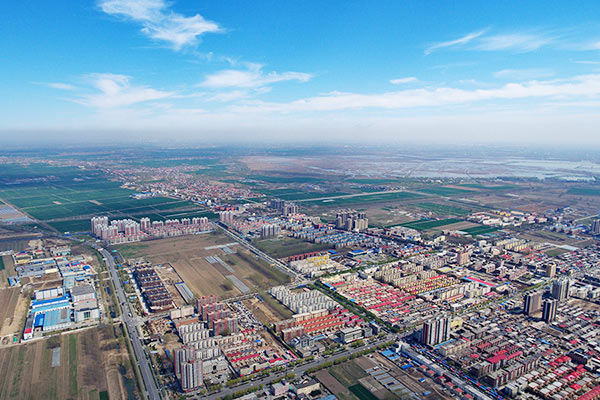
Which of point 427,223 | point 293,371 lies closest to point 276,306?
point 293,371

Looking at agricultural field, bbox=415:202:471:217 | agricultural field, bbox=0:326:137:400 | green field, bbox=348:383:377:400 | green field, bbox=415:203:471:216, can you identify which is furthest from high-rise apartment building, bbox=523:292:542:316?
green field, bbox=415:203:471:216

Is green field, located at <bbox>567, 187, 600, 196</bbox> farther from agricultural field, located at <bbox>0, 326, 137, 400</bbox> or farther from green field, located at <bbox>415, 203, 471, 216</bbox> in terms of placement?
agricultural field, located at <bbox>0, 326, 137, 400</bbox>

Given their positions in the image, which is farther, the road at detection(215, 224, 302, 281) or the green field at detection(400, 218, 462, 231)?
the green field at detection(400, 218, 462, 231)

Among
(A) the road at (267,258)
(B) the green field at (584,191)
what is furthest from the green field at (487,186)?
(A) the road at (267,258)

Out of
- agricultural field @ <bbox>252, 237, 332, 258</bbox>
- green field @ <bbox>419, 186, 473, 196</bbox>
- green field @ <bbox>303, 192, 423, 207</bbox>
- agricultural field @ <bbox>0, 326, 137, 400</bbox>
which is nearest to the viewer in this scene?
agricultural field @ <bbox>0, 326, 137, 400</bbox>

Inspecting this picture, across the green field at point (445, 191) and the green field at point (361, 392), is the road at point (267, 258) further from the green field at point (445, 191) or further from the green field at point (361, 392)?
the green field at point (445, 191)

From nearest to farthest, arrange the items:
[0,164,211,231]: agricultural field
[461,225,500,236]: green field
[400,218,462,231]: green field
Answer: [461,225,500,236]: green field < [400,218,462,231]: green field < [0,164,211,231]: agricultural field

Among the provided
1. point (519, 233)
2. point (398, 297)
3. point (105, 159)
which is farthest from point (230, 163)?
point (398, 297)

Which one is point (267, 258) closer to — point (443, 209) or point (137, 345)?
point (137, 345)
